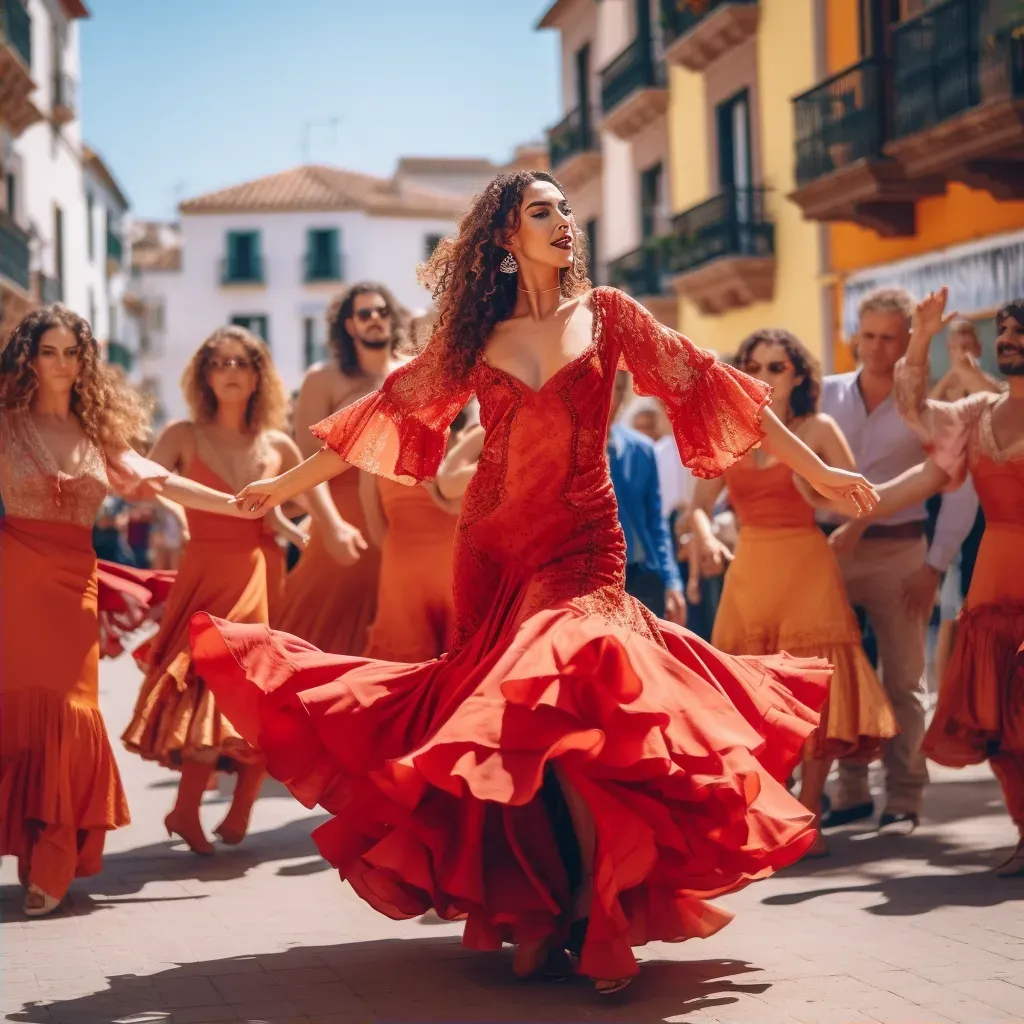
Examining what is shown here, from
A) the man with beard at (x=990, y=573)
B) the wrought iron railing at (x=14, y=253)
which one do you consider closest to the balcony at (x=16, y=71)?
the wrought iron railing at (x=14, y=253)

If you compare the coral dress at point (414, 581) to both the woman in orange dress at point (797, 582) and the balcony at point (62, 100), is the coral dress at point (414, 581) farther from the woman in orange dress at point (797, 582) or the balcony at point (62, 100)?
the balcony at point (62, 100)

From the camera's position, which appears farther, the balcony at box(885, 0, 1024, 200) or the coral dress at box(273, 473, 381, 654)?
the balcony at box(885, 0, 1024, 200)

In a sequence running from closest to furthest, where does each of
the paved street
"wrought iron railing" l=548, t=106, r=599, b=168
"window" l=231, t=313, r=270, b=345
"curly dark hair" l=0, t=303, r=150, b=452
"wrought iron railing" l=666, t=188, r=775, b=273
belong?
the paved street < "curly dark hair" l=0, t=303, r=150, b=452 < "wrought iron railing" l=666, t=188, r=775, b=273 < "wrought iron railing" l=548, t=106, r=599, b=168 < "window" l=231, t=313, r=270, b=345

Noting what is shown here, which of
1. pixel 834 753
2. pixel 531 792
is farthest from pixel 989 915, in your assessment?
pixel 531 792

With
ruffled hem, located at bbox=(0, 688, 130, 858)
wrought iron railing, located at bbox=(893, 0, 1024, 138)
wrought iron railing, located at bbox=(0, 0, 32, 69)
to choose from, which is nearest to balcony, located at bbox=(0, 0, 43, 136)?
wrought iron railing, located at bbox=(0, 0, 32, 69)

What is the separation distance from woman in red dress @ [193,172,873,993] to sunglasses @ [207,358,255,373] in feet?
7.65

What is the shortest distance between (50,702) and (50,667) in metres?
0.13

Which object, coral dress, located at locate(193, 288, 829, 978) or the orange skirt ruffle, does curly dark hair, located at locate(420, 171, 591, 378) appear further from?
the orange skirt ruffle

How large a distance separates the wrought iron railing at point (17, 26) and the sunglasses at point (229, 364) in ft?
85.0

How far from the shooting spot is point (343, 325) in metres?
9.29

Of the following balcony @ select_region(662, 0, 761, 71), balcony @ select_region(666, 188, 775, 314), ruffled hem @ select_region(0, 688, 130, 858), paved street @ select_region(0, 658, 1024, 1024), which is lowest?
paved street @ select_region(0, 658, 1024, 1024)

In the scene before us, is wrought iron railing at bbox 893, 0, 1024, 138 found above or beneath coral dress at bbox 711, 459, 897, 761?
above

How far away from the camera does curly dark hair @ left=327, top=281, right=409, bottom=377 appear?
9203mm

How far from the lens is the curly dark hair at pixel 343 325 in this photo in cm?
920
